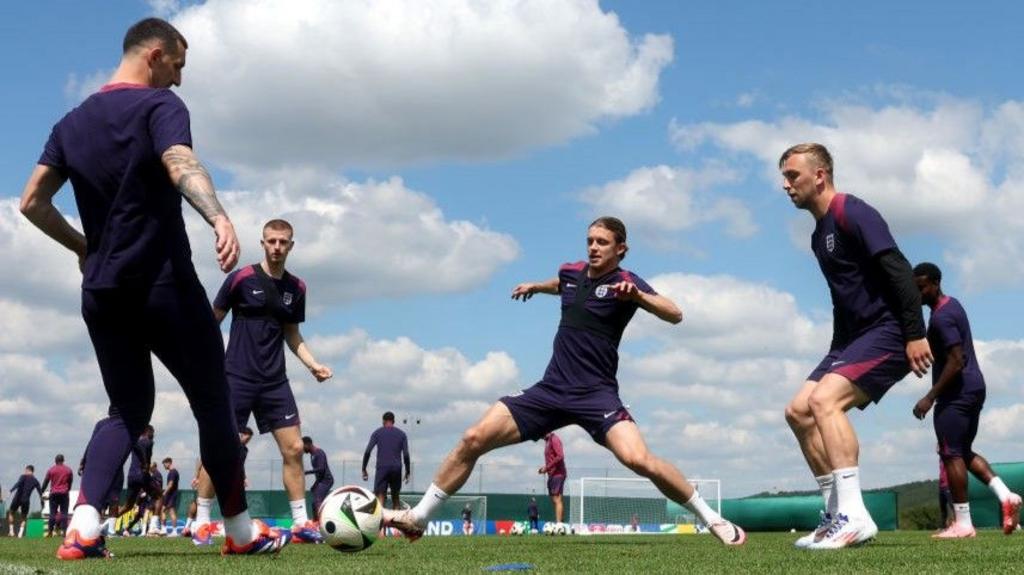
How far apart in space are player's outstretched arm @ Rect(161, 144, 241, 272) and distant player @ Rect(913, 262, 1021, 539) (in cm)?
746

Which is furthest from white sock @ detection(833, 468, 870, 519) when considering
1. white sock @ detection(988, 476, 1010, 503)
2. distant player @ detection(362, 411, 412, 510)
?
distant player @ detection(362, 411, 412, 510)

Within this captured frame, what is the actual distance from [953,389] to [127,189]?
7938mm

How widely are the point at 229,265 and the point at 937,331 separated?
773 cm

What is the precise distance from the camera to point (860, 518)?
688cm

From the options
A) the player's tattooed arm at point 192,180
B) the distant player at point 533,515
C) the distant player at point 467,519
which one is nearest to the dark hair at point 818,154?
the player's tattooed arm at point 192,180

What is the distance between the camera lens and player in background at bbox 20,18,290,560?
18.1ft

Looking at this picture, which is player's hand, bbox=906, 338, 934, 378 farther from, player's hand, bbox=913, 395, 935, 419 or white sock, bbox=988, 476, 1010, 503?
white sock, bbox=988, 476, 1010, 503

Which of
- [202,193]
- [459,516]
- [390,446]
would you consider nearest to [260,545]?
[202,193]

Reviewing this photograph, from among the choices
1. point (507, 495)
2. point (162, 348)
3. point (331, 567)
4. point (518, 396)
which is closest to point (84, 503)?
point (162, 348)

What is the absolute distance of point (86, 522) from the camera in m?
5.99

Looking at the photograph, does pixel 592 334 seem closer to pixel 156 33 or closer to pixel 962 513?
pixel 156 33

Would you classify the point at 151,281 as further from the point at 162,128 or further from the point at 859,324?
the point at 859,324

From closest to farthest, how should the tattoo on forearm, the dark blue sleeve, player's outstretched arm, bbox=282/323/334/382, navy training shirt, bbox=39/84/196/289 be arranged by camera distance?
the tattoo on forearm
the dark blue sleeve
navy training shirt, bbox=39/84/196/289
player's outstretched arm, bbox=282/323/334/382

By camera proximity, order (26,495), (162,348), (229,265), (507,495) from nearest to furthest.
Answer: (229,265)
(162,348)
(26,495)
(507,495)
